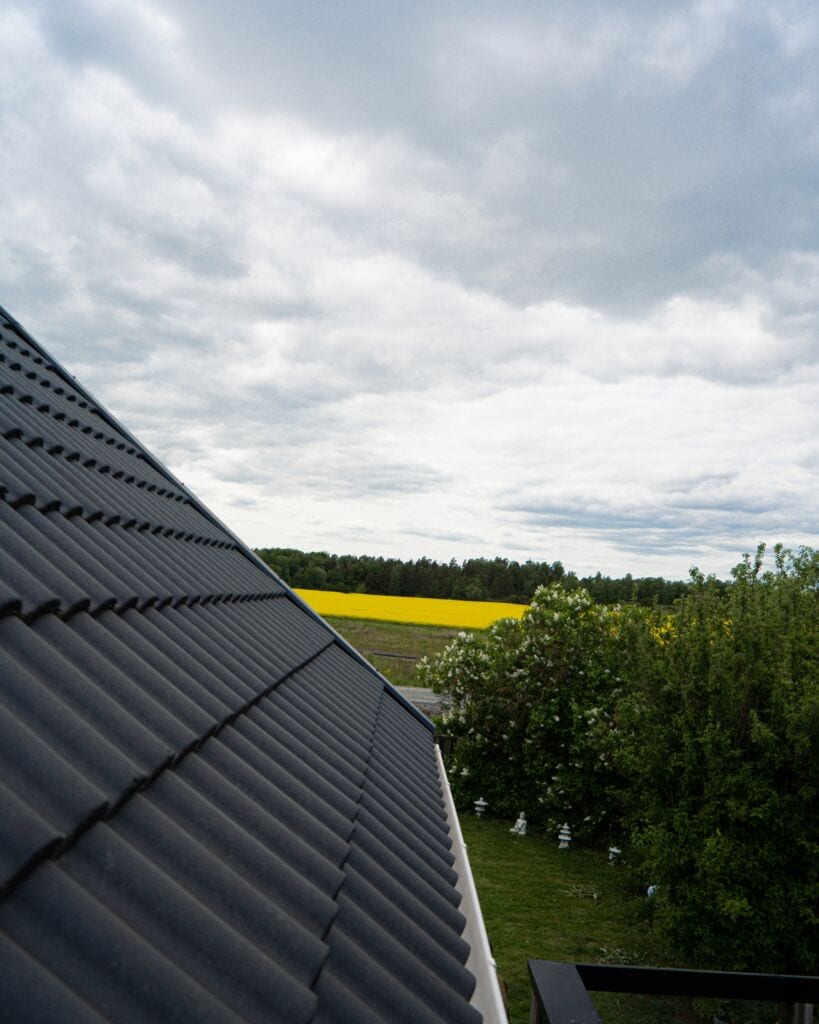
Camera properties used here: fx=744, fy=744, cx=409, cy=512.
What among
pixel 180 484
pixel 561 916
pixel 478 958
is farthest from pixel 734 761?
pixel 478 958

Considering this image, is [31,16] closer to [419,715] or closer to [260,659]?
[260,659]

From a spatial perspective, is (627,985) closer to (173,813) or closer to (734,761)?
(173,813)

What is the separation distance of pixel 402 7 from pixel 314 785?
20.7 feet

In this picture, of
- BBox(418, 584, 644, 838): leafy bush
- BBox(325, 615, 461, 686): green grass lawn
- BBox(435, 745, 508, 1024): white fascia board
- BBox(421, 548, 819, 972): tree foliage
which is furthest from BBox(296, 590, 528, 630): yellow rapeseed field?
BBox(435, 745, 508, 1024): white fascia board

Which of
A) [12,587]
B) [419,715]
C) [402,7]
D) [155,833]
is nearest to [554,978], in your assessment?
[155,833]

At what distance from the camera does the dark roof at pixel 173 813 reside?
125 cm

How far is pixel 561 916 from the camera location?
12.2 meters

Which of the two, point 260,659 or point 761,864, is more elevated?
point 260,659

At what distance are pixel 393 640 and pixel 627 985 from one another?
34421 mm

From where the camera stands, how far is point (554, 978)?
2420mm

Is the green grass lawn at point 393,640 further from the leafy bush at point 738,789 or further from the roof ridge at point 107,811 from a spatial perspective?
the roof ridge at point 107,811

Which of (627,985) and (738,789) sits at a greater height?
(627,985)

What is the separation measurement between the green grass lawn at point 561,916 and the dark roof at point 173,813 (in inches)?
299

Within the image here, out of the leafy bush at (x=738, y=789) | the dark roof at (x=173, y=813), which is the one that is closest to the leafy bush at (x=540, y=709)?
the leafy bush at (x=738, y=789)
